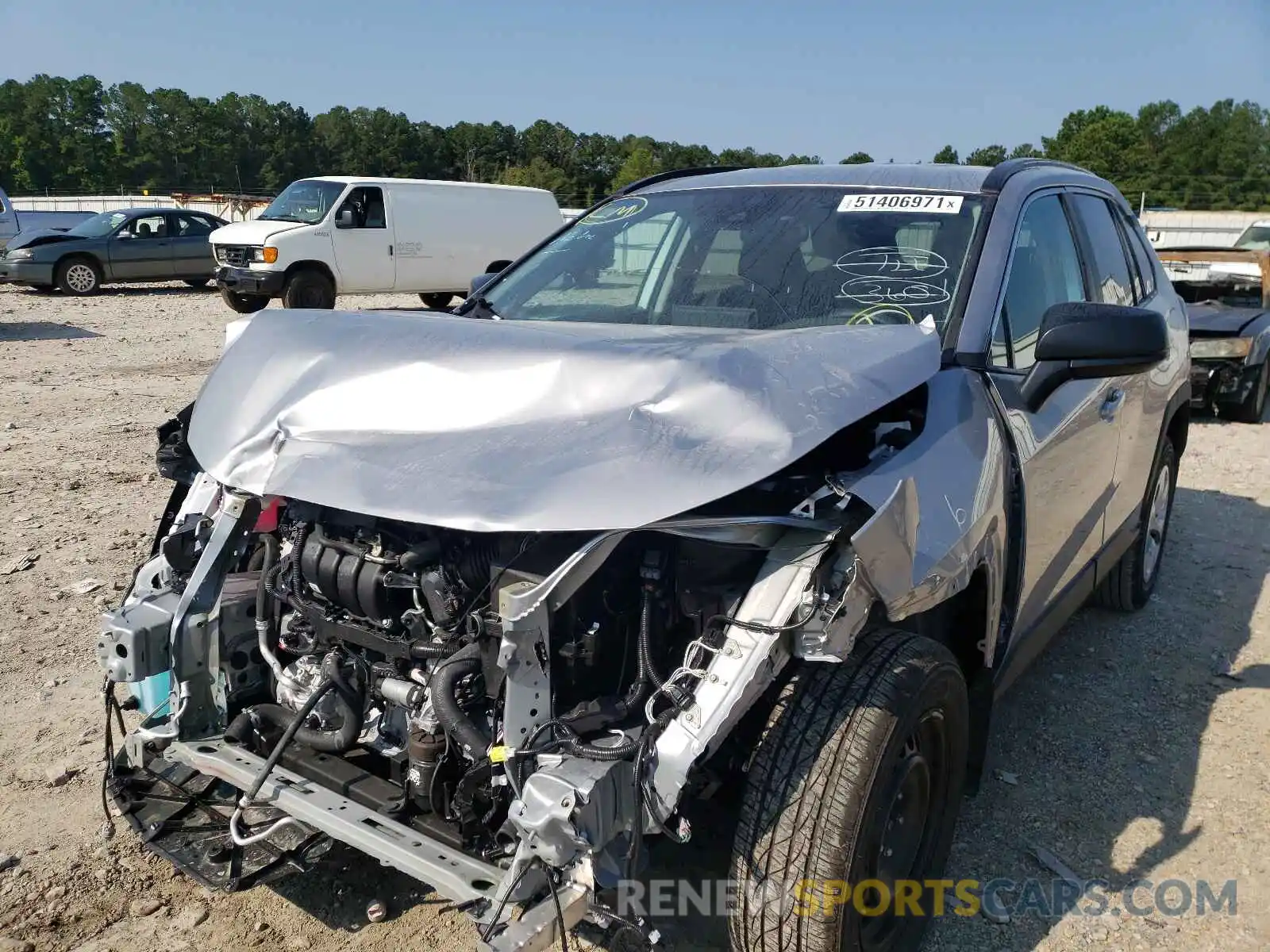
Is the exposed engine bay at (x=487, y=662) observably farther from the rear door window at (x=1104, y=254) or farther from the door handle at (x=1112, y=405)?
the rear door window at (x=1104, y=254)

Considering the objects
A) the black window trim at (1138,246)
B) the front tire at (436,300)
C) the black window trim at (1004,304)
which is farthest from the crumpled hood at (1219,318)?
the front tire at (436,300)

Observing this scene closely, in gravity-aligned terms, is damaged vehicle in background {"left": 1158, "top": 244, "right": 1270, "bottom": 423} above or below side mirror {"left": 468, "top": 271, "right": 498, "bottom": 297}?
below

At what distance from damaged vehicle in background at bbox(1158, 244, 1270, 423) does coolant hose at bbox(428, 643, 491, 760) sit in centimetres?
790

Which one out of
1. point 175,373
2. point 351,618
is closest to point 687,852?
point 351,618

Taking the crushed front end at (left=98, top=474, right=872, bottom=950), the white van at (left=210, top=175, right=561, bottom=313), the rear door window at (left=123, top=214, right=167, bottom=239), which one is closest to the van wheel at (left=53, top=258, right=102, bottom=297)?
the rear door window at (left=123, top=214, right=167, bottom=239)

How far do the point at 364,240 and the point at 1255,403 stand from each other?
13.2 m

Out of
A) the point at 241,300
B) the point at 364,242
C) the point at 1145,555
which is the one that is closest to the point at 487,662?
the point at 1145,555

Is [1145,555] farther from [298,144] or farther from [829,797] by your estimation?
[298,144]

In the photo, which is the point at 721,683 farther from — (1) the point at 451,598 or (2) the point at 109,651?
(2) the point at 109,651

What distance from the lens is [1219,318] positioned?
Answer: 9.75 meters

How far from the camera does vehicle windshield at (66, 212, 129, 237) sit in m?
18.4

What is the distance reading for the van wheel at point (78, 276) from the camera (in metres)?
18.0

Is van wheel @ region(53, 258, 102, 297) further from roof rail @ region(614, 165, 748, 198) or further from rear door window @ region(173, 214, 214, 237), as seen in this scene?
roof rail @ region(614, 165, 748, 198)

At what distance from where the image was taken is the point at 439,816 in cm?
238
